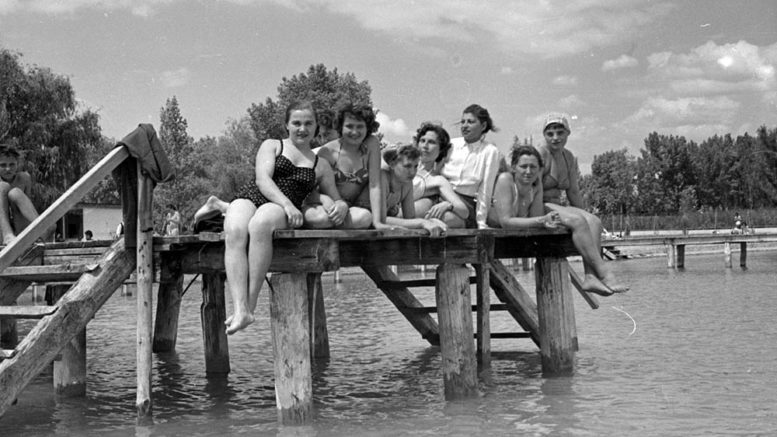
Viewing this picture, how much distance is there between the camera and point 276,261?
759 centimetres

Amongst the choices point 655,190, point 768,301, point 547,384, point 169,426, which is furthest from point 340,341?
point 655,190

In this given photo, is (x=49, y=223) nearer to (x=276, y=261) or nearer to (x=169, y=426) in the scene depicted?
(x=276, y=261)

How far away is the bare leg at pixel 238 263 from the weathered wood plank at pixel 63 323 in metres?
1.24

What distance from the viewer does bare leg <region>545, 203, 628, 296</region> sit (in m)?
9.53

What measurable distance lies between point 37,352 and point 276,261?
2.05 meters

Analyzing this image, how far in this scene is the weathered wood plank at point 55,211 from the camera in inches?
293

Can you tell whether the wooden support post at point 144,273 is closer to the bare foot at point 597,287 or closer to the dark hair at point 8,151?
the dark hair at point 8,151

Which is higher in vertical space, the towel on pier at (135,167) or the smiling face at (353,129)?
the smiling face at (353,129)

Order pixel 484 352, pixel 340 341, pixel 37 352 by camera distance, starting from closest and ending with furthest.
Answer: pixel 37 352 < pixel 484 352 < pixel 340 341

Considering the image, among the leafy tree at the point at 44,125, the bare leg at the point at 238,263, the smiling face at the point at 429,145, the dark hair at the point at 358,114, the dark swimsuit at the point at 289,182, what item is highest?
the leafy tree at the point at 44,125

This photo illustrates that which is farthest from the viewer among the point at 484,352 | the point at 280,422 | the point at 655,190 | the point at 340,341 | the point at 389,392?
the point at 655,190

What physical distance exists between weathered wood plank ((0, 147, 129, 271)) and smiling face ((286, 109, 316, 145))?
1.50 m

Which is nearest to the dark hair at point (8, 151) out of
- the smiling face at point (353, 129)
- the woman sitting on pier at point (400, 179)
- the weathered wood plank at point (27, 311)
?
the weathered wood plank at point (27, 311)

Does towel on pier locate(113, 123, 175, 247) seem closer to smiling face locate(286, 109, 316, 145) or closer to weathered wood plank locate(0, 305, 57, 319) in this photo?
weathered wood plank locate(0, 305, 57, 319)
